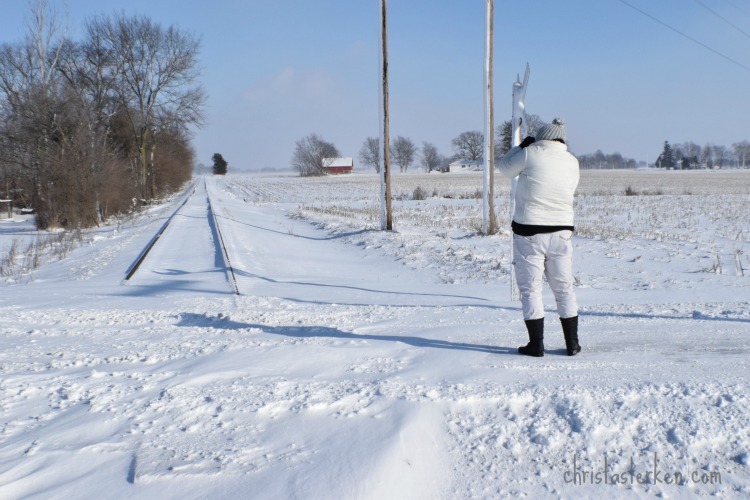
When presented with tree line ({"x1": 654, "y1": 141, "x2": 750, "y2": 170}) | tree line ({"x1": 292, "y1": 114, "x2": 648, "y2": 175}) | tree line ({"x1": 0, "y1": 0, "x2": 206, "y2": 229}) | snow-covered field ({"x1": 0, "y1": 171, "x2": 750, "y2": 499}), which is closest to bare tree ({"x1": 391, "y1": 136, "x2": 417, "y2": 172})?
tree line ({"x1": 292, "y1": 114, "x2": 648, "y2": 175})

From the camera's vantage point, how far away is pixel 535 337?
4.54 metres

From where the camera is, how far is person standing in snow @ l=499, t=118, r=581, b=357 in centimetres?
450

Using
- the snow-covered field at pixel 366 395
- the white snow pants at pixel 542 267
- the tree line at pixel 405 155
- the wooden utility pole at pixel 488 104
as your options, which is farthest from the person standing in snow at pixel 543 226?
the tree line at pixel 405 155

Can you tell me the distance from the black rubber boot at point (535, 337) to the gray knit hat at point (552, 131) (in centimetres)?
139

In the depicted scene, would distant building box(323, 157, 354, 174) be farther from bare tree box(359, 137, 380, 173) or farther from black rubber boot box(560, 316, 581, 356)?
black rubber boot box(560, 316, 581, 356)

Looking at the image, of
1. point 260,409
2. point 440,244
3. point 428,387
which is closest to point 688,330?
point 428,387

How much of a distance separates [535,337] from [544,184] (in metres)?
1.17

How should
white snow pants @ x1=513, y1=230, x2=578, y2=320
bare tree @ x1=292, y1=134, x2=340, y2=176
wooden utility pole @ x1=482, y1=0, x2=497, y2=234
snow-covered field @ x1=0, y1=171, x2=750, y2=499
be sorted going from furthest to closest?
bare tree @ x1=292, y1=134, x2=340, y2=176
wooden utility pole @ x1=482, y1=0, x2=497, y2=234
white snow pants @ x1=513, y1=230, x2=578, y2=320
snow-covered field @ x1=0, y1=171, x2=750, y2=499

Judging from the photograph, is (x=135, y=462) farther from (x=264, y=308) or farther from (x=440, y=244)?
(x=440, y=244)

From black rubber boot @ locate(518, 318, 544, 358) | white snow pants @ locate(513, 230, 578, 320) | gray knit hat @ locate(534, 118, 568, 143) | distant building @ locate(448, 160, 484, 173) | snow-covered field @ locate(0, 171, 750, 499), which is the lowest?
snow-covered field @ locate(0, 171, 750, 499)

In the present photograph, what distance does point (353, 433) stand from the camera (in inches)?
129

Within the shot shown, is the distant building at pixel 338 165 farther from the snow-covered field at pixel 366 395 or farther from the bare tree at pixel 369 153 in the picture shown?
the snow-covered field at pixel 366 395

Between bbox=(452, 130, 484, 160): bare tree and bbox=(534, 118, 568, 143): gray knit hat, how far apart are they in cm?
15507

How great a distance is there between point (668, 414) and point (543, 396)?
68 cm
